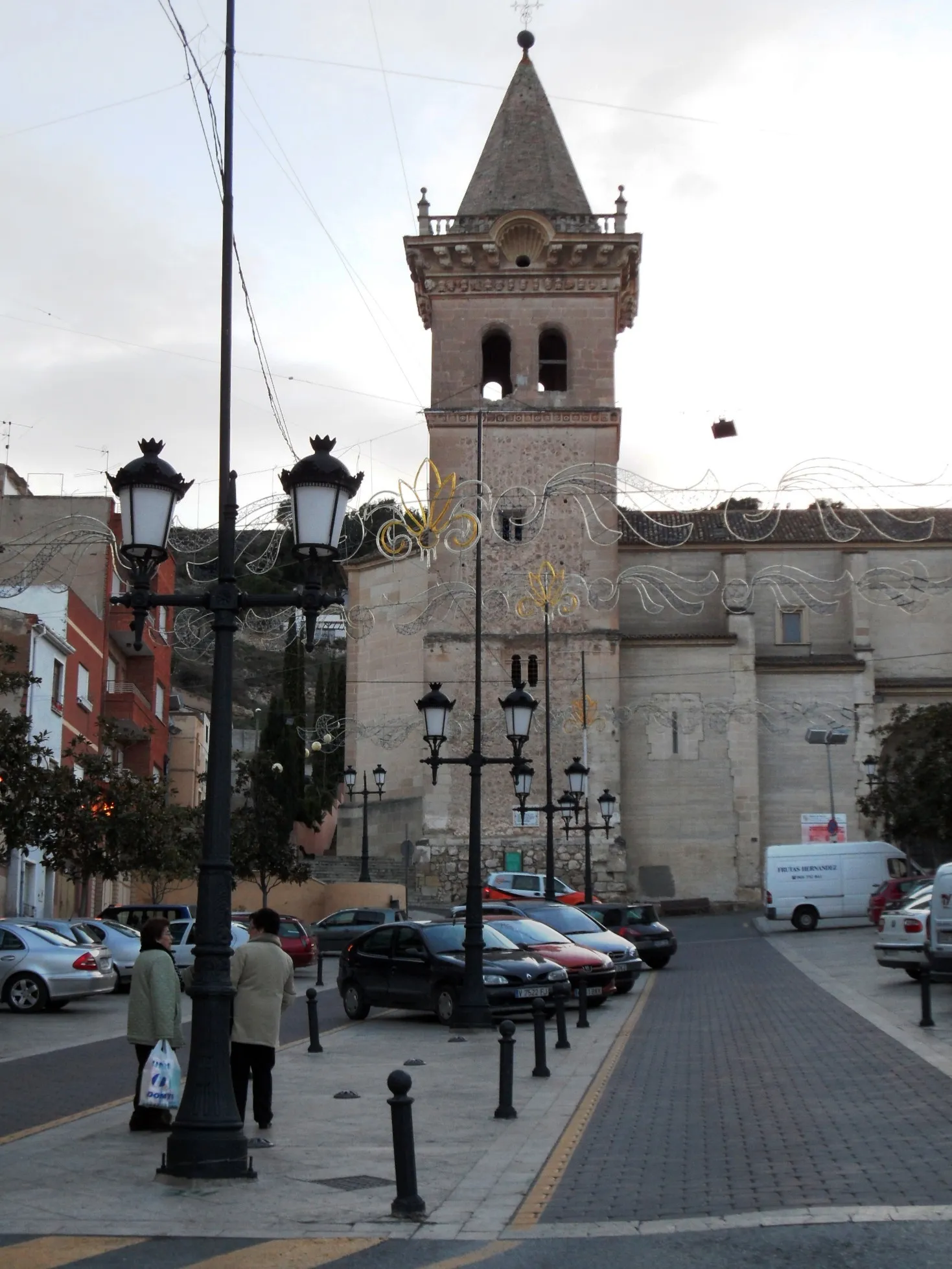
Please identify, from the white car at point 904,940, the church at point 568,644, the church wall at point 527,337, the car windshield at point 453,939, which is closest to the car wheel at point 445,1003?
the car windshield at point 453,939

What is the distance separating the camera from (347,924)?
33531mm

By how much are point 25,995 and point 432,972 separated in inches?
Answer: 260

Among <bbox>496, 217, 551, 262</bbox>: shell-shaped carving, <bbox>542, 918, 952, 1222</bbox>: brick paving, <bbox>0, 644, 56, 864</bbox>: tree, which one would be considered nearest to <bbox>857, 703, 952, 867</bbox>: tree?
<bbox>496, 217, 551, 262</bbox>: shell-shaped carving

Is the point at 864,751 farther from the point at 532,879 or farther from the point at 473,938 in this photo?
the point at 473,938

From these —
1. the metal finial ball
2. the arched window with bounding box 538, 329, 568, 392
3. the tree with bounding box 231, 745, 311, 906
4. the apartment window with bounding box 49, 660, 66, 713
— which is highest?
the arched window with bounding box 538, 329, 568, 392

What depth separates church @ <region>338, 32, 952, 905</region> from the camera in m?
50.1

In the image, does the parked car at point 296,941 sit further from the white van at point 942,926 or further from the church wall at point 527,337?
the church wall at point 527,337

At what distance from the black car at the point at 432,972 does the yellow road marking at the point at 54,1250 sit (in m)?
11.7

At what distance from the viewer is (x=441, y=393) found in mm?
52312

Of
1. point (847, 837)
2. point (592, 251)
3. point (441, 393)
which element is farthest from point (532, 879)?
point (592, 251)

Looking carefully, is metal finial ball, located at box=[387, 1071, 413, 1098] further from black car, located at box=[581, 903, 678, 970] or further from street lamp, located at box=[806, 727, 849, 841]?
street lamp, located at box=[806, 727, 849, 841]

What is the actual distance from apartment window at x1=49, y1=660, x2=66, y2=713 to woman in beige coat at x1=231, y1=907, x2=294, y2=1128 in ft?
81.8

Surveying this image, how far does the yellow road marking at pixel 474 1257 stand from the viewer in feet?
23.3

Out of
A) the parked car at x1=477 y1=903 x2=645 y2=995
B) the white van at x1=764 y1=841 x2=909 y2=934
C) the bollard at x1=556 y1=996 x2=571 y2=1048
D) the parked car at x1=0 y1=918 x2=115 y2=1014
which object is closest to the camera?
the bollard at x1=556 y1=996 x2=571 y2=1048
